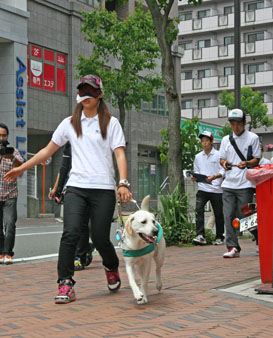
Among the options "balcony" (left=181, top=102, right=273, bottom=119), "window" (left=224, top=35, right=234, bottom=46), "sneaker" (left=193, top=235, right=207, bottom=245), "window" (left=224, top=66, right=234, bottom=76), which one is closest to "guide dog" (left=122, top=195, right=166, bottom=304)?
"sneaker" (left=193, top=235, right=207, bottom=245)

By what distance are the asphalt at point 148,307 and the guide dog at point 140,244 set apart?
7.3 inches

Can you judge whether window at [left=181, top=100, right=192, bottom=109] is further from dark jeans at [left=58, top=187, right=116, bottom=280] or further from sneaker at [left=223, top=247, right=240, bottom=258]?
dark jeans at [left=58, top=187, right=116, bottom=280]

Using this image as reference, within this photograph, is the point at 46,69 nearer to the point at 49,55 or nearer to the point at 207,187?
the point at 49,55

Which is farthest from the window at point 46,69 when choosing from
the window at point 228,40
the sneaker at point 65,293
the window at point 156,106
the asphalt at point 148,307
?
the window at point 228,40

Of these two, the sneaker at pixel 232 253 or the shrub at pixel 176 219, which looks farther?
the shrub at pixel 176 219

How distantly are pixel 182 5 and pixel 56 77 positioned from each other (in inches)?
1657

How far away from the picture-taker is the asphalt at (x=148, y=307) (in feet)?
14.7

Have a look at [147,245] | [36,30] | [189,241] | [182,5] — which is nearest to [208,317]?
[147,245]

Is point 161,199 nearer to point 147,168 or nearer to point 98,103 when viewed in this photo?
point 98,103

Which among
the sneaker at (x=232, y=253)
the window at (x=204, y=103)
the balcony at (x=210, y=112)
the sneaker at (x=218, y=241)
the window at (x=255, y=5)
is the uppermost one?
the window at (x=255, y=5)

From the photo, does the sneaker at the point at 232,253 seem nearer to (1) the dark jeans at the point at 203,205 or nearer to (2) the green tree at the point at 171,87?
(1) the dark jeans at the point at 203,205

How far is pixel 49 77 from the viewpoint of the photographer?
102 feet

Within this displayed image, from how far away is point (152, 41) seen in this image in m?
27.8

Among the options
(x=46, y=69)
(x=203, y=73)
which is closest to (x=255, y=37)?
(x=203, y=73)
